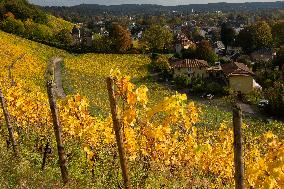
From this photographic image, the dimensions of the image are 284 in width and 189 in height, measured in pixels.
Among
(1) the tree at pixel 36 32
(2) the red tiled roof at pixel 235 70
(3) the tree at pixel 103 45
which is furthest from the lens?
(1) the tree at pixel 36 32

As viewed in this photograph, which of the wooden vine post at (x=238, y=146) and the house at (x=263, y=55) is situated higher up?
the wooden vine post at (x=238, y=146)

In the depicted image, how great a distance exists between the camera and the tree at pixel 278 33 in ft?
311

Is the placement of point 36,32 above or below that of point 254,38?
above

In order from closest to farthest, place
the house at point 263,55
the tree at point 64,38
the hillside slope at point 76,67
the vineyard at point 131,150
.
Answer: the vineyard at point 131,150, the hillside slope at point 76,67, the house at point 263,55, the tree at point 64,38

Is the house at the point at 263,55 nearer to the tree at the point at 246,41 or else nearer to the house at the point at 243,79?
the tree at the point at 246,41

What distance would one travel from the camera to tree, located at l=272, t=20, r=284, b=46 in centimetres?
9469

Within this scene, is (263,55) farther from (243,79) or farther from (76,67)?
(76,67)

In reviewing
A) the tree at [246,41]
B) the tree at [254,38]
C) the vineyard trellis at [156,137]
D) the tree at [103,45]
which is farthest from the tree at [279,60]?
the vineyard trellis at [156,137]

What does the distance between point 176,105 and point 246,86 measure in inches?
2017

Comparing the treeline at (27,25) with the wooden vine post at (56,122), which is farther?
the treeline at (27,25)

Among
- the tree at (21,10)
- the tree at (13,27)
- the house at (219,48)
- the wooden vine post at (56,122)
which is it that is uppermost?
the wooden vine post at (56,122)

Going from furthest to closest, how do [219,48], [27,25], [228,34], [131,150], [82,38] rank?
[82,38], [219,48], [228,34], [27,25], [131,150]

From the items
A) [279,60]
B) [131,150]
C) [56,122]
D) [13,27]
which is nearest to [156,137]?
[131,150]

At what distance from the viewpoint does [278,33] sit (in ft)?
315
